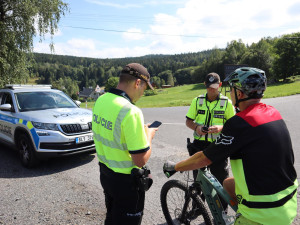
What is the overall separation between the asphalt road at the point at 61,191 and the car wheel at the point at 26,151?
0.16 m

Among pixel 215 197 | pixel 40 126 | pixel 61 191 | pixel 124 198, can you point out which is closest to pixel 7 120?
pixel 40 126

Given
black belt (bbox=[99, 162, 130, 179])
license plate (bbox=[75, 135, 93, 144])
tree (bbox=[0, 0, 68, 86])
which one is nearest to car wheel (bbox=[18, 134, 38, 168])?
license plate (bbox=[75, 135, 93, 144])

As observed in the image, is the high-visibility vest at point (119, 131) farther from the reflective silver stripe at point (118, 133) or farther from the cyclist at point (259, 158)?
the cyclist at point (259, 158)

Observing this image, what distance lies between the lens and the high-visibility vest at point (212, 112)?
3223 millimetres

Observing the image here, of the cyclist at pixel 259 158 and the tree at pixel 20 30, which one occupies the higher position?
the tree at pixel 20 30

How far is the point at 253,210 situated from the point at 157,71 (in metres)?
148

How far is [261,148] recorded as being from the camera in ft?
4.92

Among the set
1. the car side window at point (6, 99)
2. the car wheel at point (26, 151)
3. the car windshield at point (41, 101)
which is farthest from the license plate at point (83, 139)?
the car side window at point (6, 99)

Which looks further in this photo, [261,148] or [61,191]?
[61,191]

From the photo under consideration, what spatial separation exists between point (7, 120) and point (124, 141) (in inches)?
212

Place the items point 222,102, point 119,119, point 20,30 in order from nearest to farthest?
point 119,119
point 222,102
point 20,30

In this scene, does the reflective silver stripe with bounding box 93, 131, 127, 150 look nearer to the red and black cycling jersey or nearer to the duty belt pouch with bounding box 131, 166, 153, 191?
the duty belt pouch with bounding box 131, 166, 153, 191

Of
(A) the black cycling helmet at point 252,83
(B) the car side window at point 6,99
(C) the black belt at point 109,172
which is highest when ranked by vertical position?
(A) the black cycling helmet at point 252,83

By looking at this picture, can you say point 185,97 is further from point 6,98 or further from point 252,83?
point 252,83
